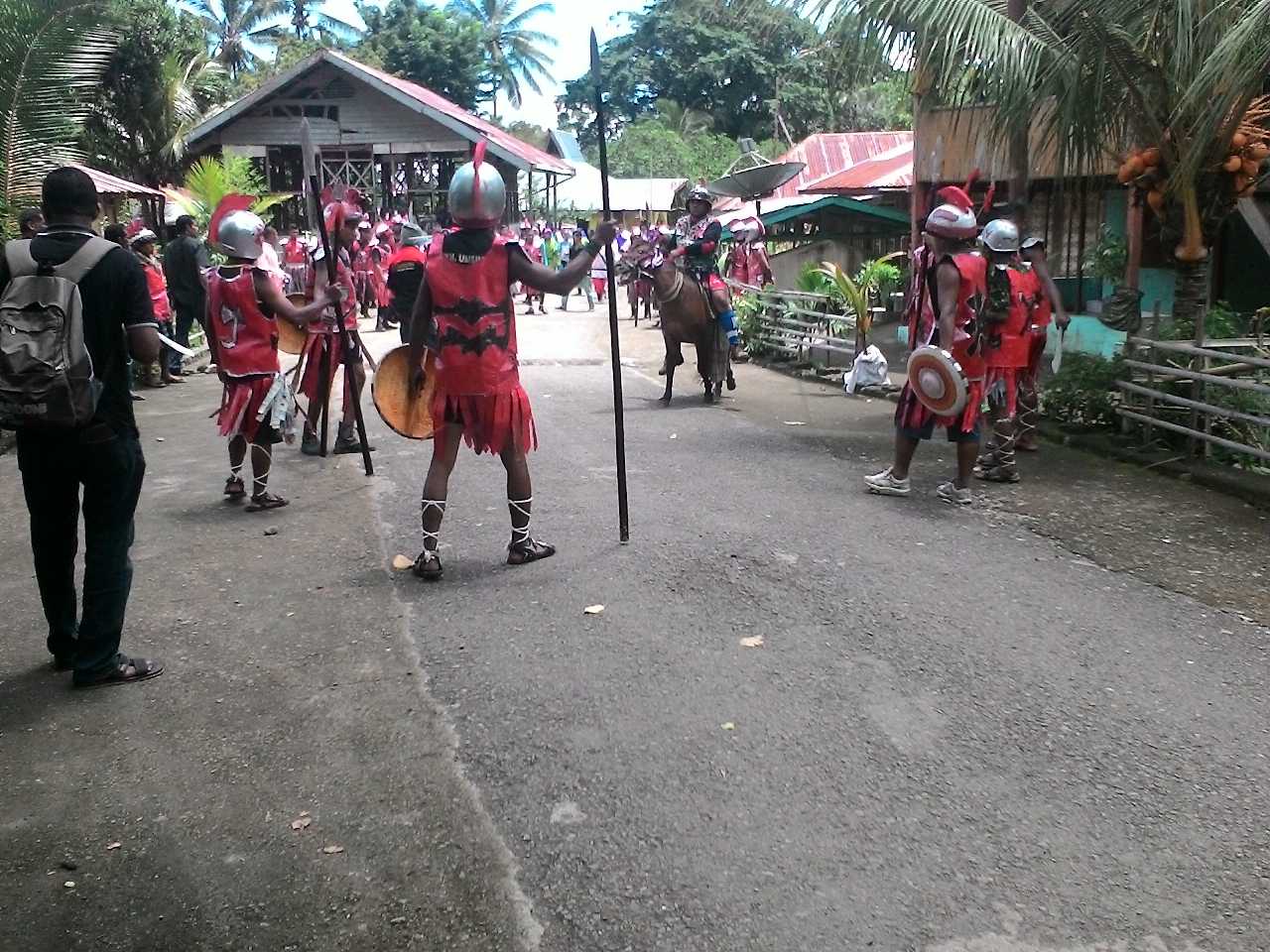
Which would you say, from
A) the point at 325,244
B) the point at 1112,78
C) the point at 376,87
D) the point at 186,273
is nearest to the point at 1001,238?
the point at 1112,78

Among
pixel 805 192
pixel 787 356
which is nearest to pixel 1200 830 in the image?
pixel 787 356

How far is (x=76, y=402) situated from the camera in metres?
4.42

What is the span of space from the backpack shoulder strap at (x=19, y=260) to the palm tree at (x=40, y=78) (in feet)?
21.5

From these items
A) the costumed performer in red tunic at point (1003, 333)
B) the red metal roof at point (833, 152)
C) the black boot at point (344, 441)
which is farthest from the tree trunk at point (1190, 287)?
the red metal roof at point (833, 152)

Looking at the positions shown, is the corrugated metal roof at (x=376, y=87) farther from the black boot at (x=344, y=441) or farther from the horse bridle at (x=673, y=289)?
Answer: the black boot at (x=344, y=441)

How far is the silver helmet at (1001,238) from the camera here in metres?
7.75

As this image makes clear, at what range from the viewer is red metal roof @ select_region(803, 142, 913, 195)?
18656 millimetres

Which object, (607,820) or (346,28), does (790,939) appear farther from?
(346,28)

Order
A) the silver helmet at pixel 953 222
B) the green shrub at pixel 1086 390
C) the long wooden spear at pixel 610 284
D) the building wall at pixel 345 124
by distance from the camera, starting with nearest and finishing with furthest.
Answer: the long wooden spear at pixel 610 284, the silver helmet at pixel 953 222, the green shrub at pixel 1086 390, the building wall at pixel 345 124

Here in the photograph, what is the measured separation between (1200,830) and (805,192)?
56.1 ft

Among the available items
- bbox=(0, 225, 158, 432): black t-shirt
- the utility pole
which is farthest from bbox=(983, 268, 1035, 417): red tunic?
bbox=(0, 225, 158, 432): black t-shirt

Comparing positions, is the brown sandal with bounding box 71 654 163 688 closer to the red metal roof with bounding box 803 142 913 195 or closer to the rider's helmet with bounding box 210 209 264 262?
the rider's helmet with bounding box 210 209 264 262

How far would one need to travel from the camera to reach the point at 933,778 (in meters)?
3.87

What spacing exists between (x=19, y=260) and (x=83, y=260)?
0.72 feet
